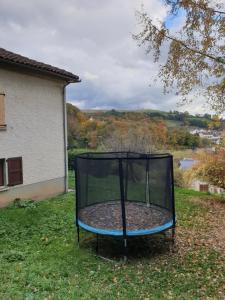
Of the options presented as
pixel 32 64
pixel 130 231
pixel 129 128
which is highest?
pixel 32 64

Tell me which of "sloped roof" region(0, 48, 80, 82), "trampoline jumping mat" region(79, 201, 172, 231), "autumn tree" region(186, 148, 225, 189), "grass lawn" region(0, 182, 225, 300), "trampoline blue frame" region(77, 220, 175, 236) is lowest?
"grass lawn" region(0, 182, 225, 300)

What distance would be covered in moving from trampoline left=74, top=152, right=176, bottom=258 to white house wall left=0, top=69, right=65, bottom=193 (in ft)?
13.4

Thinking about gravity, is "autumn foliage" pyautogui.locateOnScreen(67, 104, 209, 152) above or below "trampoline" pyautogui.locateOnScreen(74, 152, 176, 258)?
above

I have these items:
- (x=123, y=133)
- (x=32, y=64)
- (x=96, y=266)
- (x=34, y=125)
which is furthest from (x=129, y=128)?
(x=96, y=266)

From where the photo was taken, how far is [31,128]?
10.1 meters

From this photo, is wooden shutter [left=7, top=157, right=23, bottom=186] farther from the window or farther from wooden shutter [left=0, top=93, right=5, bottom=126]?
wooden shutter [left=0, top=93, right=5, bottom=126]

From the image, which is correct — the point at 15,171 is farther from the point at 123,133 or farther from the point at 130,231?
the point at 123,133

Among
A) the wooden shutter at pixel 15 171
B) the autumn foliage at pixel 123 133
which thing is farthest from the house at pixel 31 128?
the autumn foliage at pixel 123 133

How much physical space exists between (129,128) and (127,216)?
17.7 m

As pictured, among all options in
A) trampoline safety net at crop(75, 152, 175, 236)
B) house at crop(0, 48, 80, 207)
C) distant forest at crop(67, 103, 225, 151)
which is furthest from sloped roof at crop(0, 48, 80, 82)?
distant forest at crop(67, 103, 225, 151)

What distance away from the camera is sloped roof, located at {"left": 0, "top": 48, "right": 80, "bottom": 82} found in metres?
8.74

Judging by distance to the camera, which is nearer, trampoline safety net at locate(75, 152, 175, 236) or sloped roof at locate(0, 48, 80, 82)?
trampoline safety net at locate(75, 152, 175, 236)

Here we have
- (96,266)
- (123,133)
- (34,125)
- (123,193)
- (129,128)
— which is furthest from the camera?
(129,128)

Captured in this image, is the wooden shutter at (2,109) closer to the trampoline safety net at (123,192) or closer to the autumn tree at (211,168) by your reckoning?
the trampoline safety net at (123,192)
